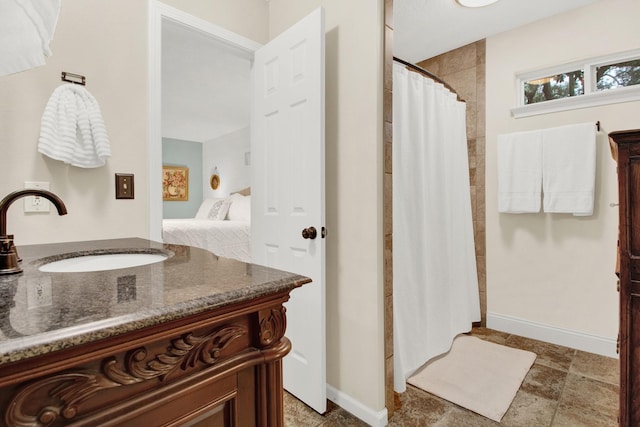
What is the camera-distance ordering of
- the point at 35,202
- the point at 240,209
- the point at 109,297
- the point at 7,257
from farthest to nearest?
the point at 240,209 < the point at 35,202 < the point at 7,257 < the point at 109,297

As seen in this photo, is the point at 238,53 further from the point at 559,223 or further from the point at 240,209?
the point at 240,209

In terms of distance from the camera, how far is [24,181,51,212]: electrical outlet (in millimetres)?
1397

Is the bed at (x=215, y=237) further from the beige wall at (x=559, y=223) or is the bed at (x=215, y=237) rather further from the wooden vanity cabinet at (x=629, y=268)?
the wooden vanity cabinet at (x=629, y=268)

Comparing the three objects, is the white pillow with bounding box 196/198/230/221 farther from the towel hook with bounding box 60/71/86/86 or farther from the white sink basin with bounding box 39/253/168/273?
the white sink basin with bounding box 39/253/168/273

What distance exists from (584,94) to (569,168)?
0.54 metres

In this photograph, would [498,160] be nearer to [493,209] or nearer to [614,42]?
[493,209]

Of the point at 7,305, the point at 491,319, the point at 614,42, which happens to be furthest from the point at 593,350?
the point at 7,305

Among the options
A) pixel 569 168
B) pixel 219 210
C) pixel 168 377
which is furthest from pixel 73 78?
pixel 219 210

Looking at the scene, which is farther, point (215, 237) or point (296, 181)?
point (215, 237)

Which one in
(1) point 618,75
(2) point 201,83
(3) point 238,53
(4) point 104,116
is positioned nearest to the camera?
(4) point 104,116

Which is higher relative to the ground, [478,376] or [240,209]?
[240,209]

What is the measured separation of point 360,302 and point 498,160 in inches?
73.4

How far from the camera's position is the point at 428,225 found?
2.23 meters

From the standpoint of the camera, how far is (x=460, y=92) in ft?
9.71
